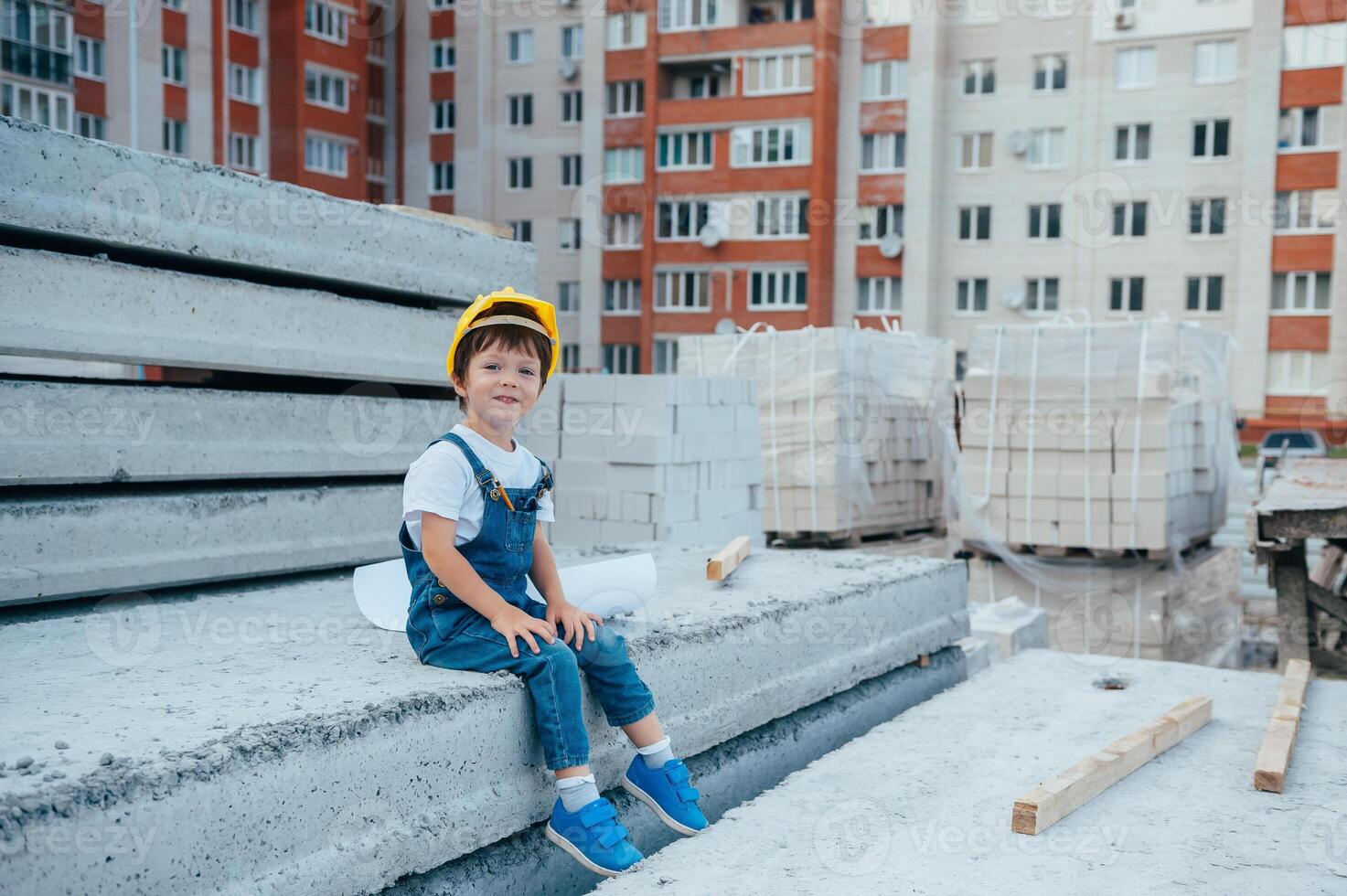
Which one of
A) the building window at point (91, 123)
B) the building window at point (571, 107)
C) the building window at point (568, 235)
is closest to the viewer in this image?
the building window at point (91, 123)

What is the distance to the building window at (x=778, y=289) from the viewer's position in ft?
104

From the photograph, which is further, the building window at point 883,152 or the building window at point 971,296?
the building window at point 883,152

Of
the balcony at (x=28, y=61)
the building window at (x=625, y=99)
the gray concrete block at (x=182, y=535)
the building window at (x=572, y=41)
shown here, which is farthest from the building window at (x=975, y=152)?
the gray concrete block at (x=182, y=535)

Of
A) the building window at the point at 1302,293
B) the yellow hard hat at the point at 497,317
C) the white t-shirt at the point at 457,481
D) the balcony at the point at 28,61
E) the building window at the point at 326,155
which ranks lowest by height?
the white t-shirt at the point at 457,481

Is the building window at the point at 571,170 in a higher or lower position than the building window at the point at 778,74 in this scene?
lower

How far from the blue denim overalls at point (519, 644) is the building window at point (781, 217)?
97.3 ft

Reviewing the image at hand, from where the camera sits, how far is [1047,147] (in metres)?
30.6

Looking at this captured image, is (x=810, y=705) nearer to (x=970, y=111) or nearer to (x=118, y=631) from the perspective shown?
(x=118, y=631)

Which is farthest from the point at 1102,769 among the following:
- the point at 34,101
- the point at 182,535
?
the point at 34,101

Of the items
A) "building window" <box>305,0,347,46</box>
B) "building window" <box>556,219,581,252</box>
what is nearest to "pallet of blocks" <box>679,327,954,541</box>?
"building window" <box>556,219,581,252</box>

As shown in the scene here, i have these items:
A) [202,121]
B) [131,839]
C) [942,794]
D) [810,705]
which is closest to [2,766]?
[131,839]

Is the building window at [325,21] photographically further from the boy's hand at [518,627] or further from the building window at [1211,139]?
the boy's hand at [518,627]

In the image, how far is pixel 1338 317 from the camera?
89.5 feet

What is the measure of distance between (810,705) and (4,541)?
253 cm
